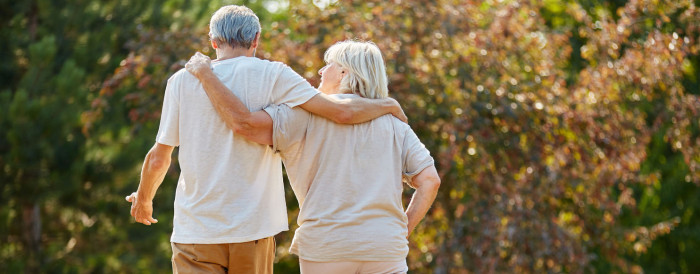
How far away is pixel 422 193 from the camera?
9.05 feet

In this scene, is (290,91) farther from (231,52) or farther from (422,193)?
(422,193)

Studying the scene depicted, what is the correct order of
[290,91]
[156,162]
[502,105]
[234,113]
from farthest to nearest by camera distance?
[502,105] → [156,162] → [290,91] → [234,113]

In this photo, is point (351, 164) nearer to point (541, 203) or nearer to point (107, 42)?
point (541, 203)

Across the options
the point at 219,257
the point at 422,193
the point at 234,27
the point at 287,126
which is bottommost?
the point at 422,193

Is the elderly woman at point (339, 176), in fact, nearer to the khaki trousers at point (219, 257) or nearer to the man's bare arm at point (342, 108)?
the man's bare arm at point (342, 108)

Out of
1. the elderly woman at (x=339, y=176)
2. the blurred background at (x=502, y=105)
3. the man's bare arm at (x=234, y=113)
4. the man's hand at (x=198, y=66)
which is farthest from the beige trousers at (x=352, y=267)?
the blurred background at (x=502, y=105)

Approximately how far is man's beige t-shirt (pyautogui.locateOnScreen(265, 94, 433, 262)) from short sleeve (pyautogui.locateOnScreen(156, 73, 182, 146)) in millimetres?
270

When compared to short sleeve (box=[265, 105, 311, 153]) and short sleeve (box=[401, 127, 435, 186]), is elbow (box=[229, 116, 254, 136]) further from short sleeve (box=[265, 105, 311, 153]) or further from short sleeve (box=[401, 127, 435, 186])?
short sleeve (box=[401, 127, 435, 186])

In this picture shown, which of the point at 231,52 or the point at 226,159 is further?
the point at 231,52

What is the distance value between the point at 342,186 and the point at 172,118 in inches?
21.1

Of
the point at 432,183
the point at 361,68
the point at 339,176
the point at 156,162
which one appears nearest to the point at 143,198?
the point at 156,162

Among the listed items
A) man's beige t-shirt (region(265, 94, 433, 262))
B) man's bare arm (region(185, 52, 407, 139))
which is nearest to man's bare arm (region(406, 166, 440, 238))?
man's beige t-shirt (region(265, 94, 433, 262))

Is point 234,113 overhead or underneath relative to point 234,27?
underneath

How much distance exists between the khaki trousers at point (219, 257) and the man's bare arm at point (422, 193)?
0.47m
